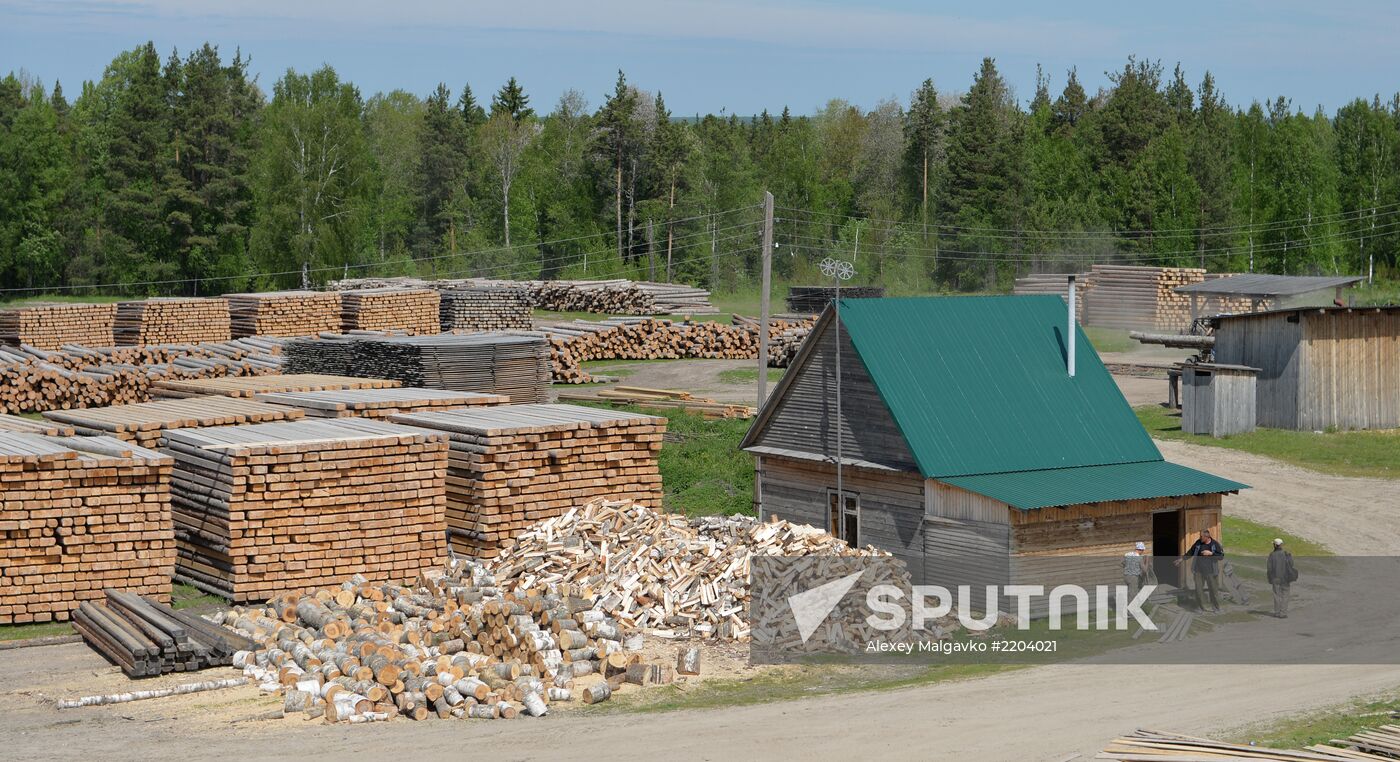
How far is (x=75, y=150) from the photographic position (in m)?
93.0

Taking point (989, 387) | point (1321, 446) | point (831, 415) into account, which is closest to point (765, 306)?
point (831, 415)

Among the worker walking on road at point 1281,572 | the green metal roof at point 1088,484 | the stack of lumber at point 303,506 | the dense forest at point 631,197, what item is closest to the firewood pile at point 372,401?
the stack of lumber at point 303,506

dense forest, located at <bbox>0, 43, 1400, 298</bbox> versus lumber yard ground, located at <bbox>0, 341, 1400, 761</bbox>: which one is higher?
dense forest, located at <bbox>0, 43, 1400, 298</bbox>

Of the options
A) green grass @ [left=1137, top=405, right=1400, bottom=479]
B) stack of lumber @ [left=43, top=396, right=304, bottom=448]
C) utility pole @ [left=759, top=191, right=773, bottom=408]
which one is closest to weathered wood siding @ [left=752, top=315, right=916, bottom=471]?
utility pole @ [left=759, top=191, right=773, bottom=408]

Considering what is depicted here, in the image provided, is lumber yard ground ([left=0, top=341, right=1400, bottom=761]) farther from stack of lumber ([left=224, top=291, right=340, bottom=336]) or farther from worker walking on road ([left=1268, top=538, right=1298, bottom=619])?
stack of lumber ([left=224, top=291, right=340, bottom=336])

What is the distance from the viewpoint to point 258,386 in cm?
3250

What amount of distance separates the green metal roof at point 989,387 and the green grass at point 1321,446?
1198 cm

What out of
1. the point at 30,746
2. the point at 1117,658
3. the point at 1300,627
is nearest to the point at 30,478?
the point at 30,746

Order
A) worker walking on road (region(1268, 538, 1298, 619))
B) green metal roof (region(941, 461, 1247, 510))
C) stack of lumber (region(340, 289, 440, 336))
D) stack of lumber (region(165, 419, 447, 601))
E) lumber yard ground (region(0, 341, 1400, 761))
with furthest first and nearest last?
stack of lumber (region(340, 289, 440, 336)), stack of lumber (region(165, 419, 447, 601)), green metal roof (region(941, 461, 1247, 510)), worker walking on road (region(1268, 538, 1298, 619)), lumber yard ground (region(0, 341, 1400, 761))

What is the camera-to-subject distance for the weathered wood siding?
24381 mm

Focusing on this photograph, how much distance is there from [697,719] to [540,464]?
8492mm

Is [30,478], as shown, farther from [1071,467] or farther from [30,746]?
[1071,467]

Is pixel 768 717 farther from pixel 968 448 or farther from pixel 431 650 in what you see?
pixel 968 448

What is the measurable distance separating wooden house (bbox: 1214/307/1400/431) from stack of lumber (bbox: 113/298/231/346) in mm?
31114
